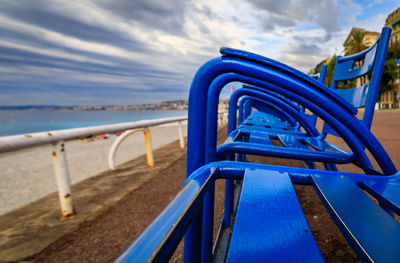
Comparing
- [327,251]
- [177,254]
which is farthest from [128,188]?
[327,251]

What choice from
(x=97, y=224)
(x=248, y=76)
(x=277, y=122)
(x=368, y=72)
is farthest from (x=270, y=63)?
(x=277, y=122)

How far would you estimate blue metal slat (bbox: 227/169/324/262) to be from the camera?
0.36 m

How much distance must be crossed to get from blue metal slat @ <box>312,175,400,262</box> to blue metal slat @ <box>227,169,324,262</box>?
65 millimetres

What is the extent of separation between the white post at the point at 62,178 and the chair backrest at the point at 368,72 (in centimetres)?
201

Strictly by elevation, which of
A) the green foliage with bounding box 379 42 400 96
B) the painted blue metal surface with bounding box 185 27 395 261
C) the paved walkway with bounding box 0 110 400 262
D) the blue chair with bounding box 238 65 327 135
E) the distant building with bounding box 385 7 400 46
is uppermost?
the distant building with bounding box 385 7 400 46

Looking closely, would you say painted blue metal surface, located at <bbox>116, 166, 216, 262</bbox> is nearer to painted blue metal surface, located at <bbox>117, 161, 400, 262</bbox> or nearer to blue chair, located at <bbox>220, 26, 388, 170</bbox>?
painted blue metal surface, located at <bbox>117, 161, 400, 262</bbox>

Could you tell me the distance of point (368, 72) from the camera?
152cm

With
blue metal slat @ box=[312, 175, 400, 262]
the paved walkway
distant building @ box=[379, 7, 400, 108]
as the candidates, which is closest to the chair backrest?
the paved walkway

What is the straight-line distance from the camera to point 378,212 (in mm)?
460

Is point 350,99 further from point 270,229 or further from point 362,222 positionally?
point 270,229

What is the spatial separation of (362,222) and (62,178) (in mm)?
1819

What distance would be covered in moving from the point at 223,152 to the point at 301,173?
40cm

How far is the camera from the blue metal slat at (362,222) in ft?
1.14

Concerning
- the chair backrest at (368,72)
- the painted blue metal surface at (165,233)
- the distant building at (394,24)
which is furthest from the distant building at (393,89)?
the painted blue metal surface at (165,233)
